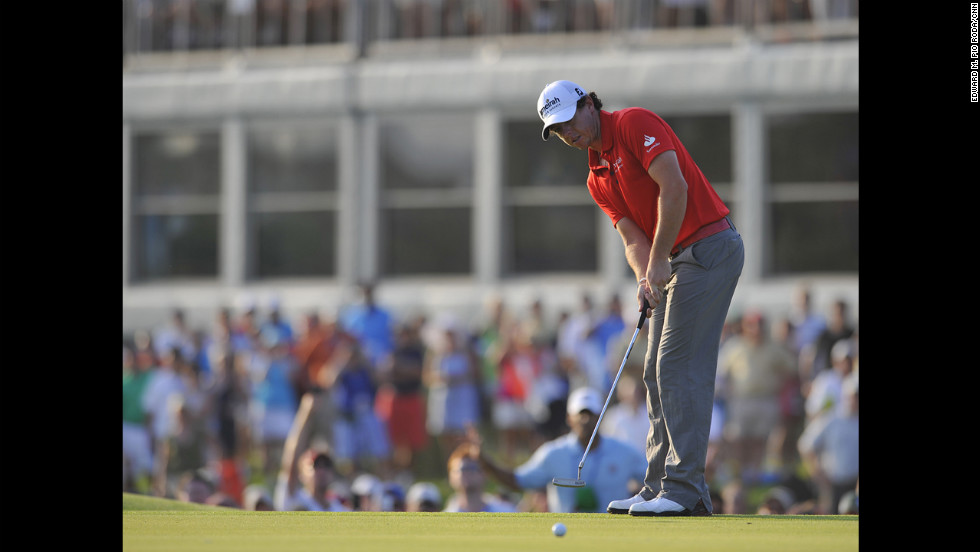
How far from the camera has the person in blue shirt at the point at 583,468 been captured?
9.65 metres

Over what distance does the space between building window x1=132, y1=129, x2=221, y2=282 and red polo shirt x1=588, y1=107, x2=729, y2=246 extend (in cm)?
1543

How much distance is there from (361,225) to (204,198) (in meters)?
2.81

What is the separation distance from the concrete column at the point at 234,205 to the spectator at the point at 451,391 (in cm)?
629

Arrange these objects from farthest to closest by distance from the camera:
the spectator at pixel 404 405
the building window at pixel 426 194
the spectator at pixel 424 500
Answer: the building window at pixel 426 194 → the spectator at pixel 404 405 → the spectator at pixel 424 500

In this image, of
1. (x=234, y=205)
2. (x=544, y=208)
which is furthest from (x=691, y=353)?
(x=234, y=205)

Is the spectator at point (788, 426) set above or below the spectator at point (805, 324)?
below

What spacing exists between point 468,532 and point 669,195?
1846mm

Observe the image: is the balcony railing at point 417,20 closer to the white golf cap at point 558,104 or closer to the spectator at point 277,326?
the spectator at point 277,326

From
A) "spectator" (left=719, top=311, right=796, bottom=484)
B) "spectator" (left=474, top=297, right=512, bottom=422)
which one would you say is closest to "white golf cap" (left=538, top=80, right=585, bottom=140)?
"spectator" (left=719, top=311, right=796, bottom=484)

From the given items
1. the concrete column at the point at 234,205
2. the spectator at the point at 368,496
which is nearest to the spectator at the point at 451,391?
the spectator at the point at 368,496

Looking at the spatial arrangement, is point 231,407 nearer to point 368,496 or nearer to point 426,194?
point 368,496

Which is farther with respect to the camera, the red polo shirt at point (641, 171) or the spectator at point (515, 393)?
the spectator at point (515, 393)
